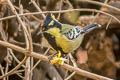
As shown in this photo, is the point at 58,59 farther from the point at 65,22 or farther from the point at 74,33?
the point at 65,22

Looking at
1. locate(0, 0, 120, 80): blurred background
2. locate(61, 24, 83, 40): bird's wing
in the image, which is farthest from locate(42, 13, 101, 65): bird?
locate(0, 0, 120, 80): blurred background

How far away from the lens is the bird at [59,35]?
1.64 metres

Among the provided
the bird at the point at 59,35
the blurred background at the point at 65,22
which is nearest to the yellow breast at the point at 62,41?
the bird at the point at 59,35

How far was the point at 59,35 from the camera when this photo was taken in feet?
5.65

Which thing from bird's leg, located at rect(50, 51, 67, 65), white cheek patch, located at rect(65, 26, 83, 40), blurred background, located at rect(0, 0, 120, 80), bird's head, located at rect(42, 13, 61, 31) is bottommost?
blurred background, located at rect(0, 0, 120, 80)

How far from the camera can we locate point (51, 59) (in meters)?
1.80

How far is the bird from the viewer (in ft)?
5.38

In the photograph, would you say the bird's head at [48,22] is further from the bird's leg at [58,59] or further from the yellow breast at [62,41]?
the bird's leg at [58,59]

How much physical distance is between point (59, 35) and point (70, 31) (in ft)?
0.45

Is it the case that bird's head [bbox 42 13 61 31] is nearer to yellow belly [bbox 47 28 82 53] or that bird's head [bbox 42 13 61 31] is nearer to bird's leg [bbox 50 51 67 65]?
yellow belly [bbox 47 28 82 53]

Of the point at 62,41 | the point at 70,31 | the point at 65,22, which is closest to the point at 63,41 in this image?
the point at 62,41

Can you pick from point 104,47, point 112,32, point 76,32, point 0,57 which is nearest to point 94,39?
point 104,47

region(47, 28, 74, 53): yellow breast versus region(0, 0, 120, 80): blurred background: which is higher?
region(47, 28, 74, 53): yellow breast

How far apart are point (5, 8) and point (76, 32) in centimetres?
88
